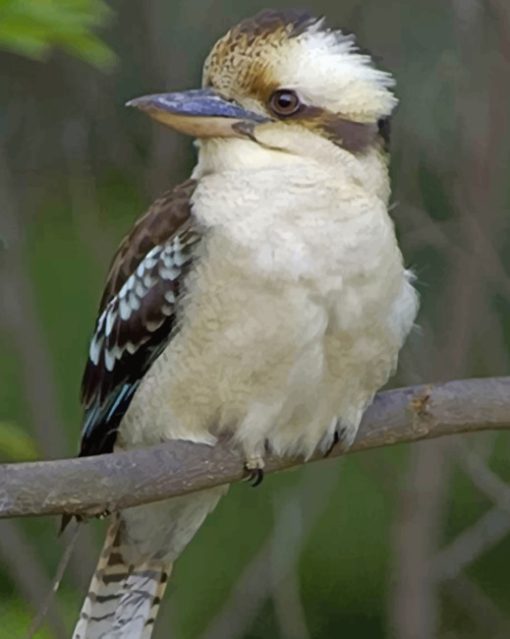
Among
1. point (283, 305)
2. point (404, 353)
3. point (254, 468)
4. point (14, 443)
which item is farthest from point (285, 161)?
point (404, 353)

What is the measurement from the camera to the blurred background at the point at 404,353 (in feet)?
13.1

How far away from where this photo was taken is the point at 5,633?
2.99 metres

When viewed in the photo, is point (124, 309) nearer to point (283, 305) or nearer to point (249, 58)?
point (283, 305)

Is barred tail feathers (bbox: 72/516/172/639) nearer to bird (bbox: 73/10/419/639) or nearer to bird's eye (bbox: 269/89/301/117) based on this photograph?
bird (bbox: 73/10/419/639)

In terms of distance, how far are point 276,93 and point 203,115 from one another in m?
0.11

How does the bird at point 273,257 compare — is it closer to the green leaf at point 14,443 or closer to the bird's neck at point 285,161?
the bird's neck at point 285,161

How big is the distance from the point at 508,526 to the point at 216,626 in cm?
66

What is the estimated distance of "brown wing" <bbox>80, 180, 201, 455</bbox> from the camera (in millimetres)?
2828

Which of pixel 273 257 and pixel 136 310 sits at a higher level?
pixel 273 257

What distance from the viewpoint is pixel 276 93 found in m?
2.75

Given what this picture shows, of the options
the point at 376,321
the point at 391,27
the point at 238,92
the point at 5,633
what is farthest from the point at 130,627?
the point at 391,27

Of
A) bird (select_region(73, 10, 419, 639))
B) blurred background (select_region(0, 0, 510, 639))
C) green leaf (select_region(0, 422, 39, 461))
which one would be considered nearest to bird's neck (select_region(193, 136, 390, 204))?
bird (select_region(73, 10, 419, 639))

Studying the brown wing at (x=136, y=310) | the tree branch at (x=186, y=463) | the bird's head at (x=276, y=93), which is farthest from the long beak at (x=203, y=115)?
the tree branch at (x=186, y=463)

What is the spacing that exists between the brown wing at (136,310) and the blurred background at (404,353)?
627mm
